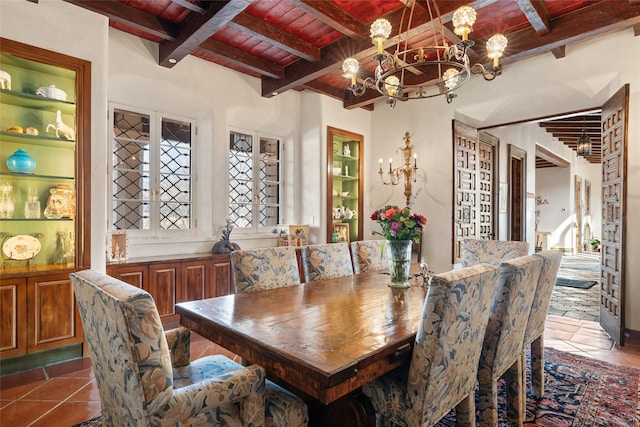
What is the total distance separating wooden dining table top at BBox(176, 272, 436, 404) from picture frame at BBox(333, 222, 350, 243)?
277cm

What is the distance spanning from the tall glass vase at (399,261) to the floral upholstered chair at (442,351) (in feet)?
2.69

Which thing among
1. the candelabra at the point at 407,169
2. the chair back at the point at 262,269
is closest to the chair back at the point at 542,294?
the chair back at the point at 262,269

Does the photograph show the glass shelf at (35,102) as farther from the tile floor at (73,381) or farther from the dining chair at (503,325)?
the dining chair at (503,325)

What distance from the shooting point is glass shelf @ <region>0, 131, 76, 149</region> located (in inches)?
105

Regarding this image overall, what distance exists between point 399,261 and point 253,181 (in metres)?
2.90

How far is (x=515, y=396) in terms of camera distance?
1893 millimetres

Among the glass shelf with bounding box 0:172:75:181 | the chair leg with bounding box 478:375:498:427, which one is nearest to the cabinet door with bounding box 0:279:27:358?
the glass shelf with bounding box 0:172:75:181

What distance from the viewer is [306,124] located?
5.02m

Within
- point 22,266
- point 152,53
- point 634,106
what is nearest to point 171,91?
point 152,53

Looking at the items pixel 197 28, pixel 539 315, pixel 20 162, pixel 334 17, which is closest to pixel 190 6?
pixel 197 28

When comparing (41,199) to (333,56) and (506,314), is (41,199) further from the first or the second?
(506,314)

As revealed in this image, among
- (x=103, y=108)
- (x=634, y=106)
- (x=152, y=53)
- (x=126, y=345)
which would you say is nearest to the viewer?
(x=126, y=345)

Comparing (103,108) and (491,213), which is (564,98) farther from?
(103,108)

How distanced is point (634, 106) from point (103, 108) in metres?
4.75
